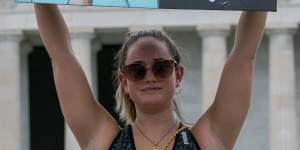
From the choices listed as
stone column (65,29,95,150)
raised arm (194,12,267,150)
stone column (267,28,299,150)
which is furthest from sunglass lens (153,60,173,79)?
stone column (65,29,95,150)

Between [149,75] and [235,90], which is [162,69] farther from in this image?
[235,90]

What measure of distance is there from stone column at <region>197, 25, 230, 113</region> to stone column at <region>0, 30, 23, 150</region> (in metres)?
9.79

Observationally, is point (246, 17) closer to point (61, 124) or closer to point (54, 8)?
point (54, 8)

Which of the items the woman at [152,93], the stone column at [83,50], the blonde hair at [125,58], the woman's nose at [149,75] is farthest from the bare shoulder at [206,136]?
the stone column at [83,50]

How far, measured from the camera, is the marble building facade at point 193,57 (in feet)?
154

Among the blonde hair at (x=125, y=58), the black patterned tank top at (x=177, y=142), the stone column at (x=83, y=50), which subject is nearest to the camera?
the black patterned tank top at (x=177, y=142)

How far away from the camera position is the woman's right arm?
4.90 m

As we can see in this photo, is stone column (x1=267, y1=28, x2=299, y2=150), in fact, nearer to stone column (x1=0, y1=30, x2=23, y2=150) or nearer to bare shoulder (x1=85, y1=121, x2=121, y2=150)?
stone column (x1=0, y1=30, x2=23, y2=150)

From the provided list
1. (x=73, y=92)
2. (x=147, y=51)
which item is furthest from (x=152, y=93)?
(x=73, y=92)

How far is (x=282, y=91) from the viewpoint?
153 feet

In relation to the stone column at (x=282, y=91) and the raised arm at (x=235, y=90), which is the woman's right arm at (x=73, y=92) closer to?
the raised arm at (x=235, y=90)

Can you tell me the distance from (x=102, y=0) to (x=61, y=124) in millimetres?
51053

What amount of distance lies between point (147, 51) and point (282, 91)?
42.3m

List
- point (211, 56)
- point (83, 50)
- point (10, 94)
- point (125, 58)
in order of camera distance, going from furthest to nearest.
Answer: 1. point (83, 50)
2. point (10, 94)
3. point (211, 56)
4. point (125, 58)
